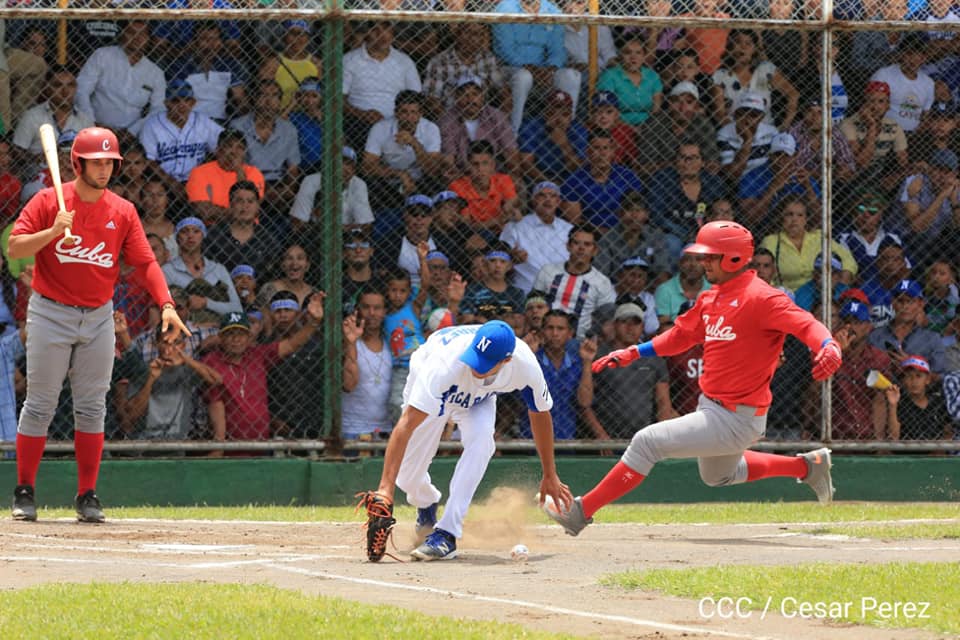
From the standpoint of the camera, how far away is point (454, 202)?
38.5 feet

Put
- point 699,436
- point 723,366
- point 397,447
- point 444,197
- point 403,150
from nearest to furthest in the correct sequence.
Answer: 1. point 397,447
2. point 699,436
3. point 723,366
4. point 444,197
5. point 403,150

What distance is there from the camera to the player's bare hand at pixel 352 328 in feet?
36.8

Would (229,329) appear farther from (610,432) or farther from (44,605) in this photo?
(44,605)

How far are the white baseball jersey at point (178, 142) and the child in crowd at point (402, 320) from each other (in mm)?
1678

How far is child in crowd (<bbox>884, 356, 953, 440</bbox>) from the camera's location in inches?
472

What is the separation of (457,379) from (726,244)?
6.91ft

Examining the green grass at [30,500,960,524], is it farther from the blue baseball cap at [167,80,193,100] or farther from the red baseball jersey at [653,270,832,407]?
the blue baseball cap at [167,80,193,100]

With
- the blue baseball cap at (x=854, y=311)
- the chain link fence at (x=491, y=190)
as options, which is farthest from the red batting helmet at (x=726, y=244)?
the blue baseball cap at (x=854, y=311)

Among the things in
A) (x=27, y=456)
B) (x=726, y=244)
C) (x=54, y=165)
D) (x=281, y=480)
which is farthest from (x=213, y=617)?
(x=281, y=480)

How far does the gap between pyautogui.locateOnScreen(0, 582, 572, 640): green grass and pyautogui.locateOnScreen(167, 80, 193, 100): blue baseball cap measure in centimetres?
580

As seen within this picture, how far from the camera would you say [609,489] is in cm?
873

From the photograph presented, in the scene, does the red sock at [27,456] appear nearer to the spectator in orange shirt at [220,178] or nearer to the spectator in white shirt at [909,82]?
the spectator in orange shirt at [220,178]

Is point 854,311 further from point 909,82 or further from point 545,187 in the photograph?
point 545,187

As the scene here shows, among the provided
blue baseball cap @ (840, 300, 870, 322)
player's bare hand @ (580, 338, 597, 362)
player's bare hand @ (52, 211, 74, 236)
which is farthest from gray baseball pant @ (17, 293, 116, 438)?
blue baseball cap @ (840, 300, 870, 322)
